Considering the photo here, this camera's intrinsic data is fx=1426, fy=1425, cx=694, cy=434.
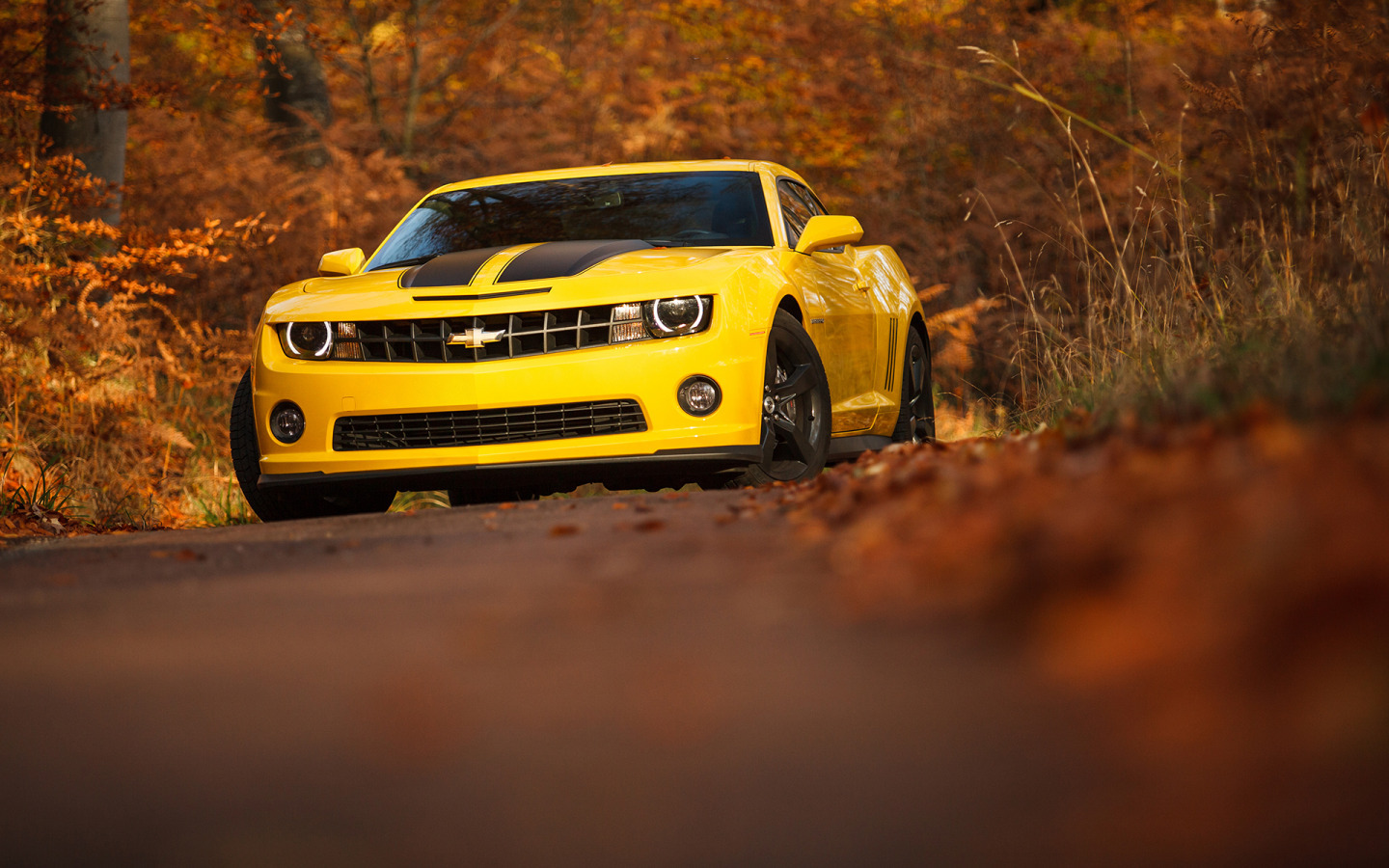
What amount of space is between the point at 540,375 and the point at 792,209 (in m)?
2.30

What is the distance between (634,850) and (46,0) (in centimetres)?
984

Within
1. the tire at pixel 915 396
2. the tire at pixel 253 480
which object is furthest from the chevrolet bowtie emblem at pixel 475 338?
the tire at pixel 915 396

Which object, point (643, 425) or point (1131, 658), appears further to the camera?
point (643, 425)

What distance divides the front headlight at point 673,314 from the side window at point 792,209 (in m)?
1.27

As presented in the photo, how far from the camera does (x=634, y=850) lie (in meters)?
1.68

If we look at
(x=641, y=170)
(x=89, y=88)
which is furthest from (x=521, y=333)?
(x=89, y=88)

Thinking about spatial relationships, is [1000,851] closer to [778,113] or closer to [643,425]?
[643,425]

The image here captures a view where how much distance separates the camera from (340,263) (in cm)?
659

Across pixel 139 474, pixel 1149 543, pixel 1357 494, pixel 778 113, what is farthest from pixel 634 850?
pixel 778 113

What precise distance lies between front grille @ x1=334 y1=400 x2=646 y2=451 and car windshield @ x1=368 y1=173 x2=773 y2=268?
1.24 meters

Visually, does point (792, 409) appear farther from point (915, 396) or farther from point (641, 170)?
point (915, 396)

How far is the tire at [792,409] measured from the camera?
18.4 feet

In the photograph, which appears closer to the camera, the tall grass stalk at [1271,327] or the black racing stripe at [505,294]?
the tall grass stalk at [1271,327]

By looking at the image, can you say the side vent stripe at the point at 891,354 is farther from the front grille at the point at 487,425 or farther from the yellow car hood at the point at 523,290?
the front grille at the point at 487,425
